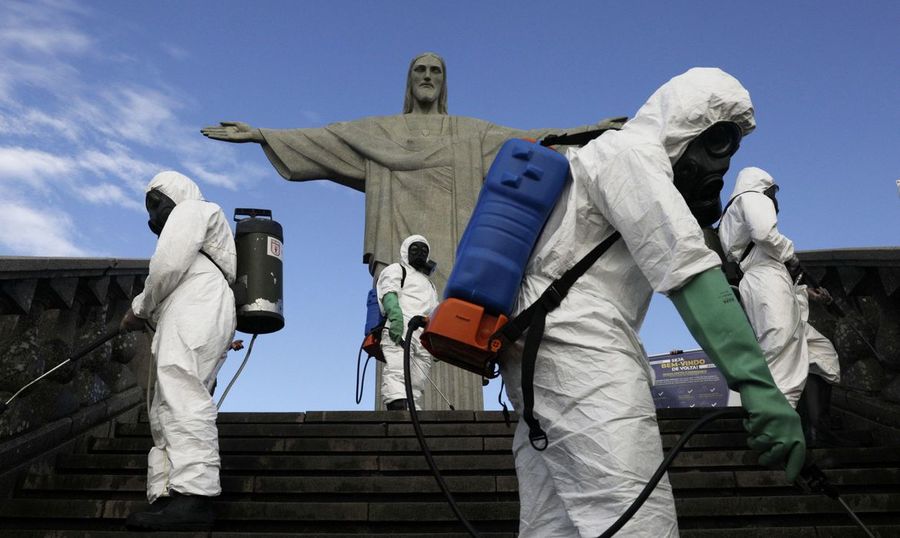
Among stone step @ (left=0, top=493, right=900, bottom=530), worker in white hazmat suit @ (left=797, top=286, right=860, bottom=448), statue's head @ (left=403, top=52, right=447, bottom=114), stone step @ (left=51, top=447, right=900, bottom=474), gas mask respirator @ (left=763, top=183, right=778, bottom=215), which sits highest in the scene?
statue's head @ (left=403, top=52, right=447, bottom=114)

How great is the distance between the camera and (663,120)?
2.46m

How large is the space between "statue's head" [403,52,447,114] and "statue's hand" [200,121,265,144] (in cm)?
219

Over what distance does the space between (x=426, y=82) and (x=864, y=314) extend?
23.3 ft

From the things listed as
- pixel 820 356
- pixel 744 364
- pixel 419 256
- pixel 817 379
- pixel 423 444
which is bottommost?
pixel 423 444

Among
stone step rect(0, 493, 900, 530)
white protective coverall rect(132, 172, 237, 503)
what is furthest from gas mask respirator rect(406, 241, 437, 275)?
stone step rect(0, 493, 900, 530)

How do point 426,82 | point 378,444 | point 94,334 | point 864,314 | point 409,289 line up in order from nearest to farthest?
point 378,444
point 94,334
point 864,314
point 409,289
point 426,82

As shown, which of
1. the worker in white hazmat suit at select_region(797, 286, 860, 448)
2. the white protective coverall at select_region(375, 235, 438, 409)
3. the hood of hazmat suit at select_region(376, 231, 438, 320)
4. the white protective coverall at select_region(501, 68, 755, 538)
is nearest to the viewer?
the white protective coverall at select_region(501, 68, 755, 538)

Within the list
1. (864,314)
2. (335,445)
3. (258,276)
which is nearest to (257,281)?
(258,276)

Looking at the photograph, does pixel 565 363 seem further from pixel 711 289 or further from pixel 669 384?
pixel 669 384

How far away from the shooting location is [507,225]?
7.75 feet

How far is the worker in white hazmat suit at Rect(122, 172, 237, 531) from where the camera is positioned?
4.03 m

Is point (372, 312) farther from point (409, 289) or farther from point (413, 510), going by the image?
point (413, 510)

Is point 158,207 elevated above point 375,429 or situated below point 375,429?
above

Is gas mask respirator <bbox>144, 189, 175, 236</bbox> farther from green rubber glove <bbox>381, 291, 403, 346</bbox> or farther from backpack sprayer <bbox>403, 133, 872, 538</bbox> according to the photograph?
green rubber glove <bbox>381, 291, 403, 346</bbox>
